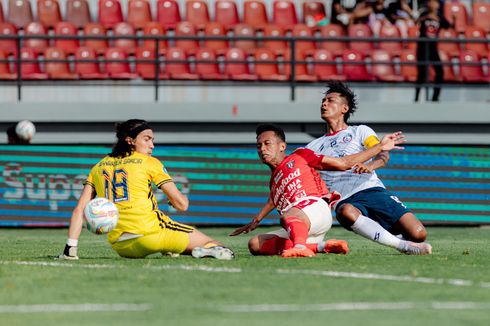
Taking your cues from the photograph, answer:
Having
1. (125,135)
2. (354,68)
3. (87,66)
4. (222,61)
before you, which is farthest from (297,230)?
(354,68)

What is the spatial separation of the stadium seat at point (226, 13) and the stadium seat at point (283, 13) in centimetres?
76

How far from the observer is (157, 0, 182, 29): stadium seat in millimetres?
22359

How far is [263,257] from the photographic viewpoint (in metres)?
9.32

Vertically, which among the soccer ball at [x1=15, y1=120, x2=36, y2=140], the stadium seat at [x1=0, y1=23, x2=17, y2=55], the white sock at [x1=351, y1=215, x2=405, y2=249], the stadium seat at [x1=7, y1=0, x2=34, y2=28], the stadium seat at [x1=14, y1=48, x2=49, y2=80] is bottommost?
the soccer ball at [x1=15, y1=120, x2=36, y2=140]

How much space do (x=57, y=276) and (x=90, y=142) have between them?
11.0 m

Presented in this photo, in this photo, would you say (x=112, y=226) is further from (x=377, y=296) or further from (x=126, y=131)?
(x=377, y=296)

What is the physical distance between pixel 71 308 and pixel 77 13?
16859 mm

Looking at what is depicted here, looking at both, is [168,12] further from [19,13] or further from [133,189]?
[133,189]

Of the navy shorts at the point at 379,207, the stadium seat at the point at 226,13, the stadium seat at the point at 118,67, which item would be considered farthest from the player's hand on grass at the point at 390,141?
the stadium seat at the point at 226,13

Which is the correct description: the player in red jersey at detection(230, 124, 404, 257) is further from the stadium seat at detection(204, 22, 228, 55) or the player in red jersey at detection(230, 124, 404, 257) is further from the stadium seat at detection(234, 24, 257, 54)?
the stadium seat at detection(204, 22, 228, 55)

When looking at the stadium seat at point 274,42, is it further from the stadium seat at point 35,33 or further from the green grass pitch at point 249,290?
the green grass pitch at point 249,290

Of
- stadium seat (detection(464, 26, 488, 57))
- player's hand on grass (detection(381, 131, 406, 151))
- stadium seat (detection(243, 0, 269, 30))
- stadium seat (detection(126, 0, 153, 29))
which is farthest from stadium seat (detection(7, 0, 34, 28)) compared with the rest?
player's hand on grass (detection(381, 131, 406, 151))

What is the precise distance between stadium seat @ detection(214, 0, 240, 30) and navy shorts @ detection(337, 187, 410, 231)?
490 inches

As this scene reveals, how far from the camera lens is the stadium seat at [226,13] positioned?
2242cm
